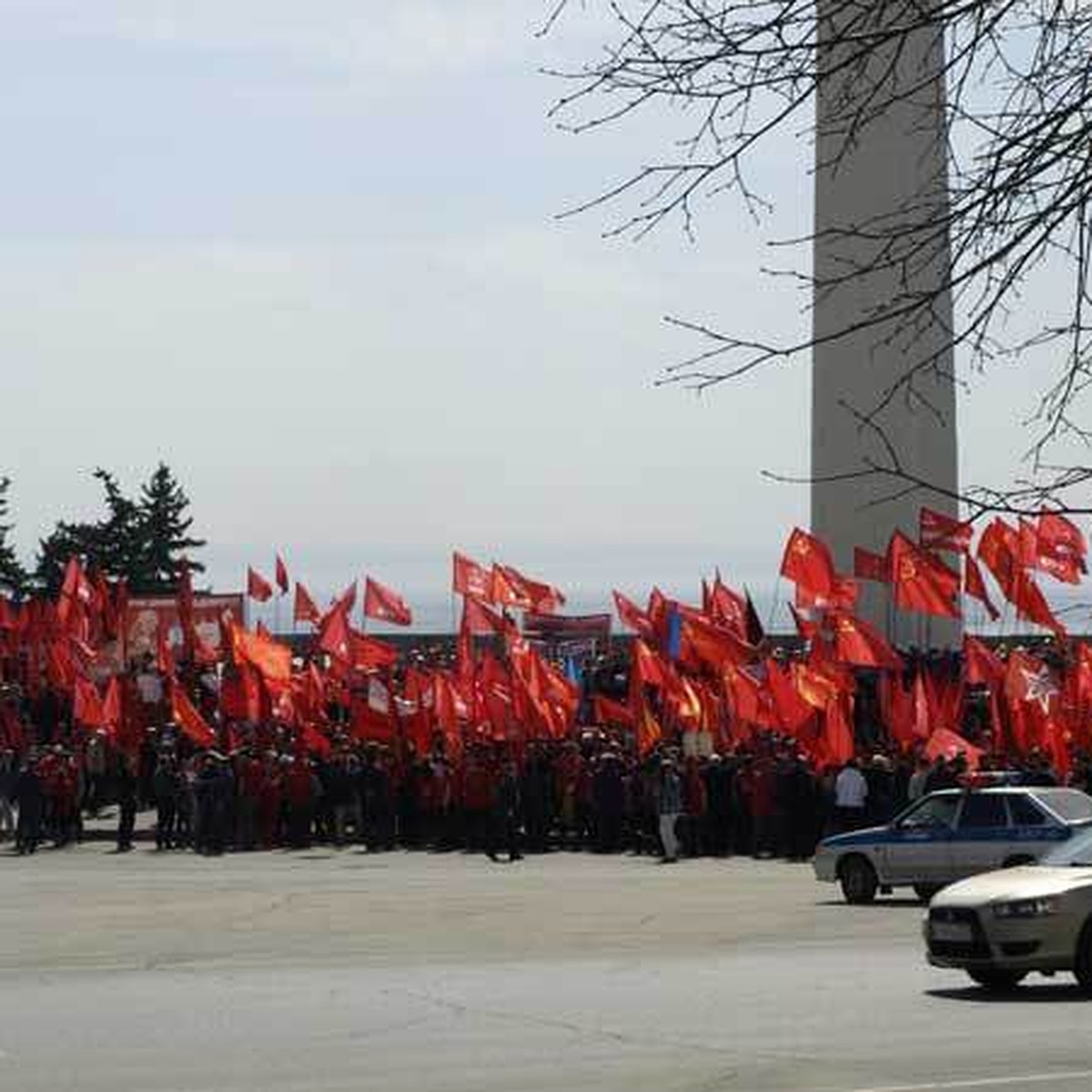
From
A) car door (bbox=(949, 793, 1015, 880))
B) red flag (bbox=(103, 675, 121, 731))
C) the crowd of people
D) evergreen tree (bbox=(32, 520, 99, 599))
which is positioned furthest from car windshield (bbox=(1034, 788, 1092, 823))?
evergreen tree (bbox=(32, 520, 99, 599))

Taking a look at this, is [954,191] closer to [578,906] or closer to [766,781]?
[578,906]

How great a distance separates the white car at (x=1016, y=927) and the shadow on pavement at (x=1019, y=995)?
0.42ft

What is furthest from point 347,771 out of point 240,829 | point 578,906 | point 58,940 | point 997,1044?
point 997,1044

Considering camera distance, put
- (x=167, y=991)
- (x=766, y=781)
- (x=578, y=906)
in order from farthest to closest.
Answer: (x=766, y=781)
(x=578, y=906)
(x=167, y=991)

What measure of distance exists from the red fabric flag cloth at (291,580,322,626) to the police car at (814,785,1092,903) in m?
21.2

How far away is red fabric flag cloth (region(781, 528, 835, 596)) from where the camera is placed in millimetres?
40125

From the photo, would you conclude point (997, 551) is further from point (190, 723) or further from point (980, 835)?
point (190, 723)

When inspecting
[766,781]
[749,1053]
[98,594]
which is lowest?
[749,1053]

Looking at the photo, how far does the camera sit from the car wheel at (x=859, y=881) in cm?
2872

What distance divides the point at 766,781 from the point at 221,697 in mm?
11206

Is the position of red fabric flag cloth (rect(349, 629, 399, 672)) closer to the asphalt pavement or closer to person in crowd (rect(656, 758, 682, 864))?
person in crowd (rect(656, 758, 682, 864))

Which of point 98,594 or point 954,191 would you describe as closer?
point 954,191

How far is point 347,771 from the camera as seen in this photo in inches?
1574

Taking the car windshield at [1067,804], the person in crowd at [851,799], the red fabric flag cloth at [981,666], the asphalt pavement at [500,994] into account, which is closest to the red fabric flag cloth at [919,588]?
the red fabric flag cloth at [981,666]
